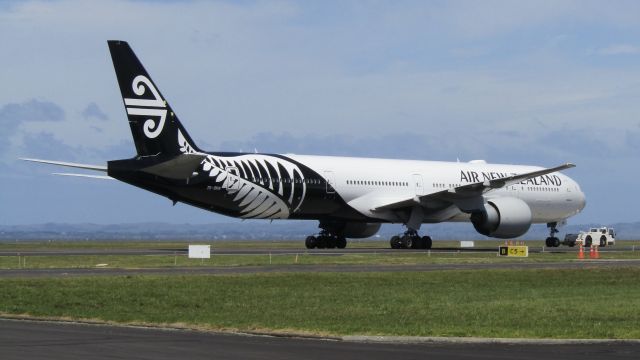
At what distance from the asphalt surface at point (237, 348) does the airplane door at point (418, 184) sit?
45.7 meters

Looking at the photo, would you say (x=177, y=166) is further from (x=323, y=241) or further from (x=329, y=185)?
(x=323, y=241)

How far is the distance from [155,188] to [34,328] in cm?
3302

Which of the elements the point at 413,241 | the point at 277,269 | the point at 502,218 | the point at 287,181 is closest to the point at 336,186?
the point at 287,181

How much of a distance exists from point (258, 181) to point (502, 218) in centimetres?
1509

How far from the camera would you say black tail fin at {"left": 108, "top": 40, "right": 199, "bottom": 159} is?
5275 centimetres

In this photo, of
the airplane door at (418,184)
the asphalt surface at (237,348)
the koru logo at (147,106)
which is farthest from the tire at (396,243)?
the asphalt surface at (237,348)

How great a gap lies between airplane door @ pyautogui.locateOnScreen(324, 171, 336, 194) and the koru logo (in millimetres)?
10532

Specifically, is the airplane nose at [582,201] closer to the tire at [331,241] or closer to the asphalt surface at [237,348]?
the tire at [331,241]

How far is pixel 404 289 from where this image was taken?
32188 millimetres

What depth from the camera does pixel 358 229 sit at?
6644 centimetres

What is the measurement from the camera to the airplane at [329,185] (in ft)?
176

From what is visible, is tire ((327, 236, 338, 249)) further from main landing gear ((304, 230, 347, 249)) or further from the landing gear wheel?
the landing gear wheel

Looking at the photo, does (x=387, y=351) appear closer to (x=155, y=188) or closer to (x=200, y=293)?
(x=200, y=293)

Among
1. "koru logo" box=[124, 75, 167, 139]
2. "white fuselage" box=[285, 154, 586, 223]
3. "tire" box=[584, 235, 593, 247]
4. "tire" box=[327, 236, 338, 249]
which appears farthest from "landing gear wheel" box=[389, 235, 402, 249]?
"tire" box=[584, 235, 593, 247]
